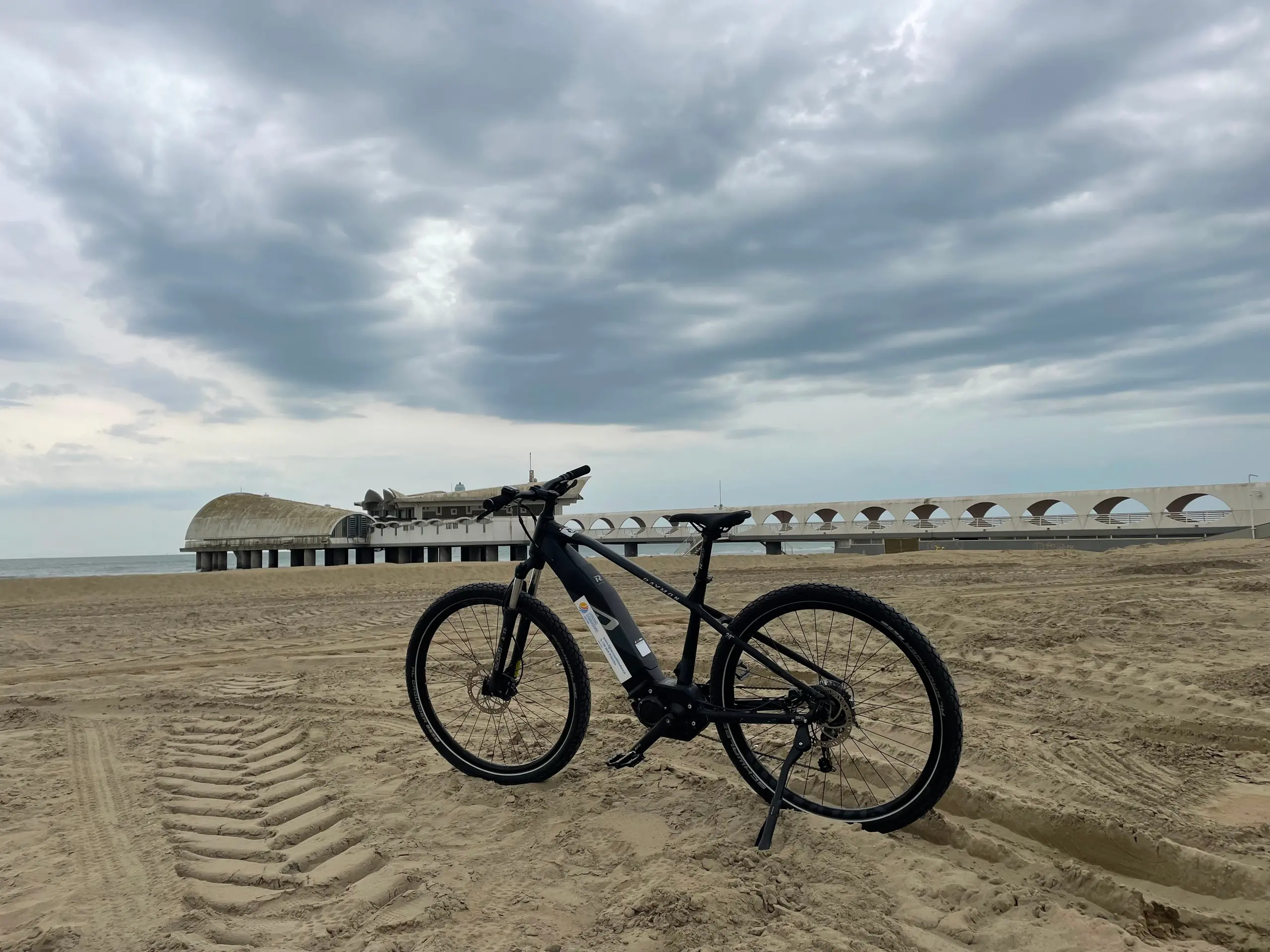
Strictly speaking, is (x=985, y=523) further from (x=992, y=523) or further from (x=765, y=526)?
(x=765, y=526)

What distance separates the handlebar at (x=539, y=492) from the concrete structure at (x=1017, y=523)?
1959 cm

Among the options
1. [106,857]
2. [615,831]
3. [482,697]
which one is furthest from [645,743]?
[106,857]

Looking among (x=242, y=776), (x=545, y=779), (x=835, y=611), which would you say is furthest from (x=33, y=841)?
(x=835, y=611)

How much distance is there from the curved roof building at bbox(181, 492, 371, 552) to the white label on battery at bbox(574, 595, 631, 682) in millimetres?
47435

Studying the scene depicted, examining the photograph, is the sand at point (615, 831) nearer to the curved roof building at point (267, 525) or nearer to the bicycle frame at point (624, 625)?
the bicycle frame at point (624, 625)

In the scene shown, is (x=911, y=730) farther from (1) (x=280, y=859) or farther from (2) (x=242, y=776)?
(2) (x=242, y=776)

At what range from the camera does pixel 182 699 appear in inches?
185

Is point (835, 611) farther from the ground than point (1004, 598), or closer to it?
farther from the ground

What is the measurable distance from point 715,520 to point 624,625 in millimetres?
582

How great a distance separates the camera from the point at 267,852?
7.94 feet

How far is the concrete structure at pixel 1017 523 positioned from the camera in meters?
29.4

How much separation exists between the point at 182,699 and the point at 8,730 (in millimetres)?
887

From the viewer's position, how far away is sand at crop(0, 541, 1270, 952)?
6.26ft

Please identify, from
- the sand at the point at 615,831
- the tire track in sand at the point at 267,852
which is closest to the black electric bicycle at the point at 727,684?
the sand at the point at 615,831
